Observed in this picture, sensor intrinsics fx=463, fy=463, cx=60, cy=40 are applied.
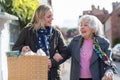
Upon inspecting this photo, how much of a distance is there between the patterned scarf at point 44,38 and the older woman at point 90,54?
157mm

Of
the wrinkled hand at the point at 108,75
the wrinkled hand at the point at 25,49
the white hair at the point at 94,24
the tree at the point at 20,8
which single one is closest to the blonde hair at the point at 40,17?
the wrinkled hand at the point at 25,49

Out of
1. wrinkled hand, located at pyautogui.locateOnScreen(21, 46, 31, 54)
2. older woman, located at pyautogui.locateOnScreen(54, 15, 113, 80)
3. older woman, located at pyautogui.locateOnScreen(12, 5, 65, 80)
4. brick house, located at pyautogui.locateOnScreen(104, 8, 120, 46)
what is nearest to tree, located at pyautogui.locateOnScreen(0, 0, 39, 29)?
older woman, located at pyautogui.locateOnScreen(12, 5, 65, 80)

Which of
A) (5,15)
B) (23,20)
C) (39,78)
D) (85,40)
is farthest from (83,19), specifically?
(23,20)

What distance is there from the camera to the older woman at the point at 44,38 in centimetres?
569

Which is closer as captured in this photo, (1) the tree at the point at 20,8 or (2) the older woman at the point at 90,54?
(2) the older woman at the point at 90,54

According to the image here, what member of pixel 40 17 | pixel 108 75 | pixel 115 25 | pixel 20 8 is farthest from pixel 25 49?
pixel 115 25

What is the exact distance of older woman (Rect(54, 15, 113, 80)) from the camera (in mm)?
5648

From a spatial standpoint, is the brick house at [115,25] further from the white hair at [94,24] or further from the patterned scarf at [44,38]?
the patterned scarf at [44,38]

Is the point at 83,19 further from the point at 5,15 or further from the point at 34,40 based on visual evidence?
the point at 5,15

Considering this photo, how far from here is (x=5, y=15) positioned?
1167 cm

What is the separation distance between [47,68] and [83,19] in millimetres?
905

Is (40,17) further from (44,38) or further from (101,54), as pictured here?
(101,54)

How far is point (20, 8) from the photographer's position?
538 inches

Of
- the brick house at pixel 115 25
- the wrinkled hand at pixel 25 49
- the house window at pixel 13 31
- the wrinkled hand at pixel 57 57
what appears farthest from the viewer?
the brick house at pixel 115 25
